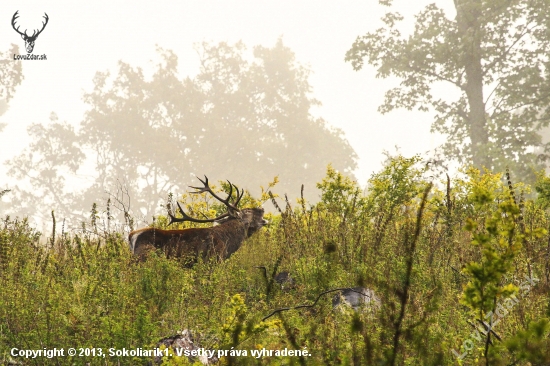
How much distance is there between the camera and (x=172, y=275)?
515 centimetres

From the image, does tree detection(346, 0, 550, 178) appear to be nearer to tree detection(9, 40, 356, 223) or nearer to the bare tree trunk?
the bare tree trunk

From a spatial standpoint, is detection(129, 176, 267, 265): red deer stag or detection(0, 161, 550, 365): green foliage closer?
detection(0, 161, 550, 365): green foliage

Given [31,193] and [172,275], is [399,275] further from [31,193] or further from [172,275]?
[31,193]

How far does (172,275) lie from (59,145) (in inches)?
1702

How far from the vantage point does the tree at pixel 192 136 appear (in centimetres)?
4225

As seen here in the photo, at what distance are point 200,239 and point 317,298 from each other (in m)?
5.43

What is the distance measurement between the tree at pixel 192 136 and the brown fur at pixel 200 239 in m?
33.1

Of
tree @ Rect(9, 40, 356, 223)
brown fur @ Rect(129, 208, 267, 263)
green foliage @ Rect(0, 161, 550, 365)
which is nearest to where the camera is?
green foliage @ Rect(0, 161, 550, 365)

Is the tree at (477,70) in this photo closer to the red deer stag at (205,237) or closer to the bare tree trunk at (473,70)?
the bare tree trunk at (473,70)

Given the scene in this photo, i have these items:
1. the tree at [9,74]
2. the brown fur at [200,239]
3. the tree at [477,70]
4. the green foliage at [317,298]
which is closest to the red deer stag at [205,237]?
the brown fur at [200,239]

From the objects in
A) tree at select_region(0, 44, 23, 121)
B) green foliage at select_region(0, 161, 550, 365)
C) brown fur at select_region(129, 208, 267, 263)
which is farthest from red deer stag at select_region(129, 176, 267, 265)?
tree at select_region(0, 44, 23, 121)

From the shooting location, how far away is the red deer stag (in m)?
7.05

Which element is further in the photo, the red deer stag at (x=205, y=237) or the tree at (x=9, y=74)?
the tree at (x=9, y=74)

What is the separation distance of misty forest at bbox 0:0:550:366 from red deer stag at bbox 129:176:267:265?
30 mm
